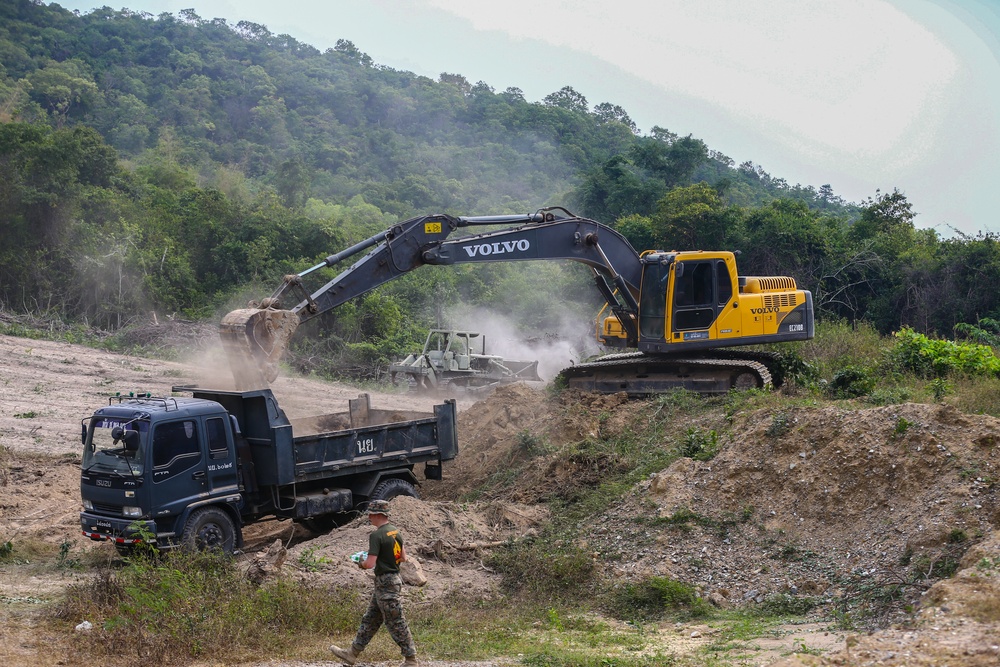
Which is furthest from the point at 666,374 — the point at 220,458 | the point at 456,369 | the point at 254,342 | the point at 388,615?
the point at 388,615

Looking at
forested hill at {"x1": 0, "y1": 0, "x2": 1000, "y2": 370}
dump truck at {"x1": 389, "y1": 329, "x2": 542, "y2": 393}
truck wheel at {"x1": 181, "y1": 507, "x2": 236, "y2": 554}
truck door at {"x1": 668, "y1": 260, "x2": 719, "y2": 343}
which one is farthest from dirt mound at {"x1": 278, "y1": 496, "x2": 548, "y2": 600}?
forested hill at {"x1": 0, "y1": 0, "x2": 1000, "y2": 370}

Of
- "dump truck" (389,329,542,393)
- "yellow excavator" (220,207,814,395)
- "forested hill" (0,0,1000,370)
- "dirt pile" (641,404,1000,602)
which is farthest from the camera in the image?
"forested hill" (0,0,1000,370)

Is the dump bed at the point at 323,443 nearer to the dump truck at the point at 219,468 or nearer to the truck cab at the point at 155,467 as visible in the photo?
the dump truck at the point at 219,468

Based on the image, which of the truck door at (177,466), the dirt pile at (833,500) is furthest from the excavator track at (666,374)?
the truck door at (177,466)

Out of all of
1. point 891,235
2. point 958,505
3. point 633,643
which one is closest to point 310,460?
point 633,643

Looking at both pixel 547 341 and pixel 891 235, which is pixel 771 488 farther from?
pixel 891 235

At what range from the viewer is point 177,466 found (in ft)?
37.7

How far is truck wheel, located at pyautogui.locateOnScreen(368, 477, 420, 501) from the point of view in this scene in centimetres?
1355

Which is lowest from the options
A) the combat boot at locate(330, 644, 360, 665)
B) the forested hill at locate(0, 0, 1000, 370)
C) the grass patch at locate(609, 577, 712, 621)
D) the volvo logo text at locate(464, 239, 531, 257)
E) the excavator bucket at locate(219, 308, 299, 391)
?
the grass patch at locate(609, 577, 712, 621)

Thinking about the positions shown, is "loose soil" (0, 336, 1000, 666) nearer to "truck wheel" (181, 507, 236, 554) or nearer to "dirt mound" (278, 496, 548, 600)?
"dirt mound" (278, 496, 548, 600)

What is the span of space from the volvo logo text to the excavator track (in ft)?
10.2

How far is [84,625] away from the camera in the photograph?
30.5 feet

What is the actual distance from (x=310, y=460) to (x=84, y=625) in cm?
387

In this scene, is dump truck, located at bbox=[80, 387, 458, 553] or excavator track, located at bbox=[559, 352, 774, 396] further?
excavator track, located at bbox=[559, 352, 774, 396]
